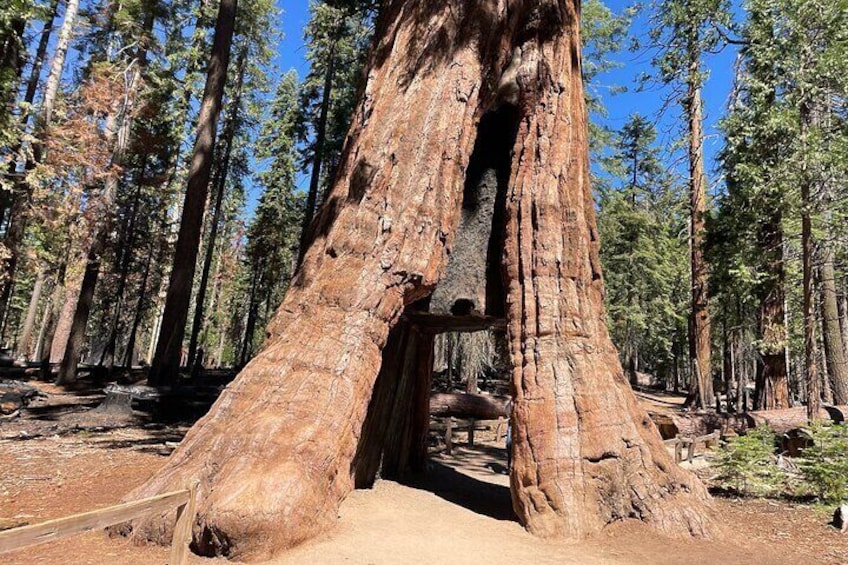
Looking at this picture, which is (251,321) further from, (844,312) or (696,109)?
(844,312)

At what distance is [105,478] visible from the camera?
719 cm

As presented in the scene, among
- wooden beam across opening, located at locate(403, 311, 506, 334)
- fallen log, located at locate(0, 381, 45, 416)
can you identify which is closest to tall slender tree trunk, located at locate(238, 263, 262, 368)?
fallen log, located at locate(0, 381, 45, 416)

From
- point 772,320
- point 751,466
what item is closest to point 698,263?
point 772,320


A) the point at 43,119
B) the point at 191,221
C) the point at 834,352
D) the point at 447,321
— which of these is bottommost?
the point at 447,321

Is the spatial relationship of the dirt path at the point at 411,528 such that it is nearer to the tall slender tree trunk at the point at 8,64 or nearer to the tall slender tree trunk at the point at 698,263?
the tall slender tree trunk at the point at 8,64

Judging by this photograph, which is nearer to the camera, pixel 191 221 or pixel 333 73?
pixel 191 221

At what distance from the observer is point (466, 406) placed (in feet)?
60.5

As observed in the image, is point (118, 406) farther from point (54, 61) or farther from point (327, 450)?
point (54, 61)

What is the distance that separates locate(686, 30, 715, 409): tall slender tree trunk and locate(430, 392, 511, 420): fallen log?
6293 mm

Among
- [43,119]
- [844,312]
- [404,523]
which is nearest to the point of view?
[404,523]

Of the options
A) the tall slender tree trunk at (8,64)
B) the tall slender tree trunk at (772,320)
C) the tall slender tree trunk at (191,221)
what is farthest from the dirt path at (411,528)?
the tall slender tree trunk at (772,320)

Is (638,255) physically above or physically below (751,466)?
A: above

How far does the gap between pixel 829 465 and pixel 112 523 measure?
9.87 metres

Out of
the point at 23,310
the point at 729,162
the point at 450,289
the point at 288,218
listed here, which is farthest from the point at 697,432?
the point at 23,310
